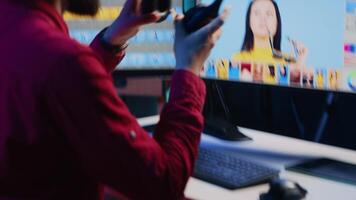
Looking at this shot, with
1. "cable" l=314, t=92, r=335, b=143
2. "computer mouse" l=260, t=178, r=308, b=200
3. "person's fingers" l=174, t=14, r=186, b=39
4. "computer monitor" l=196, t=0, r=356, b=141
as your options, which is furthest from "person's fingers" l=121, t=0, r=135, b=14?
"cable" l=314, t=92, r=335, b=143

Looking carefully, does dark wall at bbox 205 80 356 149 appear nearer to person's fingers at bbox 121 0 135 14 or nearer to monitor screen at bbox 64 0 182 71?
monitor screen at bbox 64 0 182 71

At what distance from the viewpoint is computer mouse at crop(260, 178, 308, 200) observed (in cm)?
99

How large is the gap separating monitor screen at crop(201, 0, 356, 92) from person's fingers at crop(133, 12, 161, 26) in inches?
10.8

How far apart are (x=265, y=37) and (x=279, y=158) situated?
0.28 meters

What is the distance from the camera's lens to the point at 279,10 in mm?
1320

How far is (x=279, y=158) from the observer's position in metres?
1.32

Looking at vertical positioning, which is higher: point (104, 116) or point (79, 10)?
point (79, 10)

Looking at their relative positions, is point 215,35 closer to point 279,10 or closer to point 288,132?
point 279,10

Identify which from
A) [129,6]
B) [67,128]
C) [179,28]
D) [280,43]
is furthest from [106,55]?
[67,128]

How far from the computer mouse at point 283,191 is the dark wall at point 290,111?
461 mm

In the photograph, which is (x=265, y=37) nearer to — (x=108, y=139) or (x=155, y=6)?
(x=155, y=6)

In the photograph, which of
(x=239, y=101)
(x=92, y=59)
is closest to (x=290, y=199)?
(x=92, y=59)

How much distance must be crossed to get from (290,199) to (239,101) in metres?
0.74

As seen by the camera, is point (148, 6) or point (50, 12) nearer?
point (50, 12)
